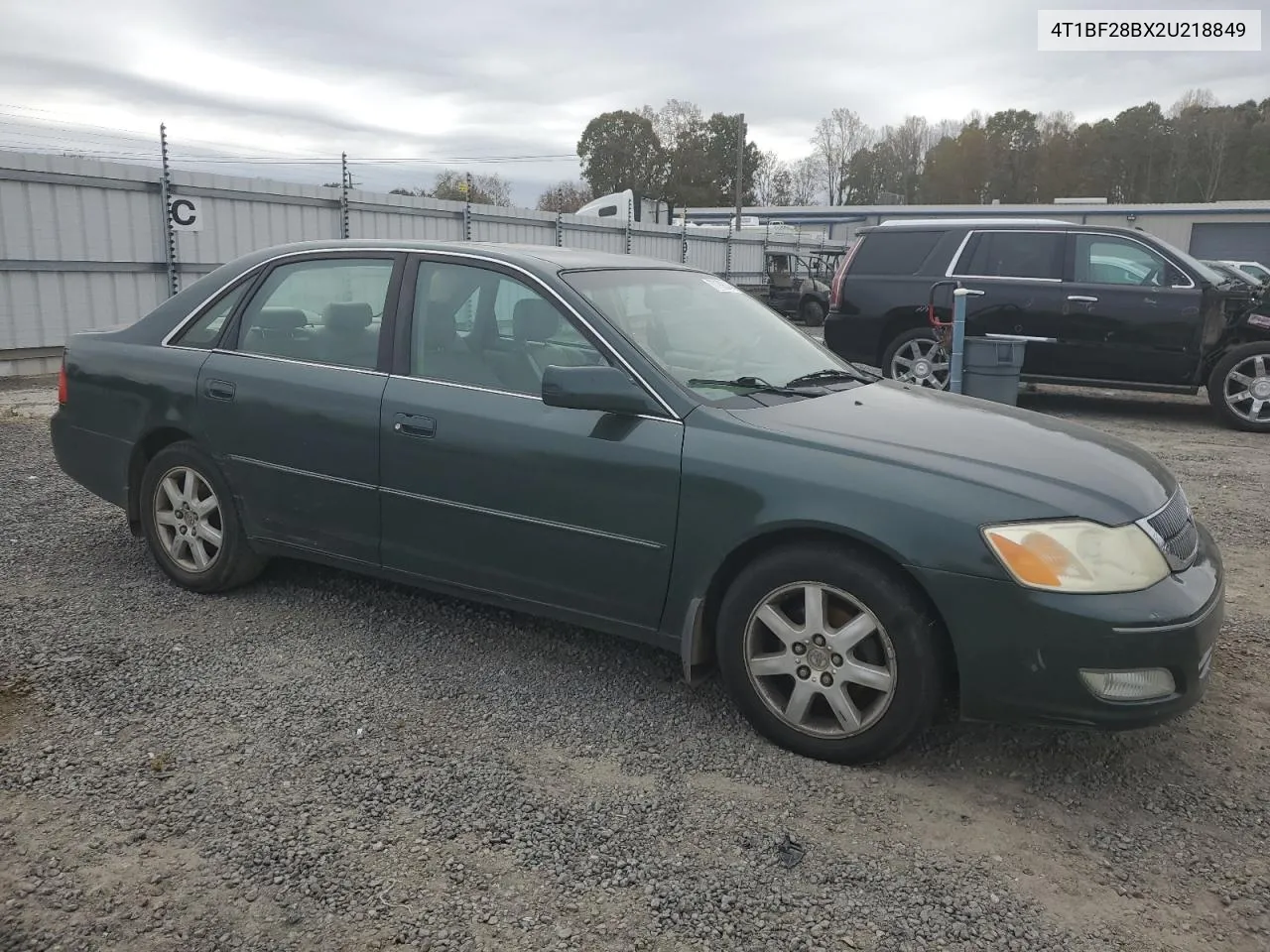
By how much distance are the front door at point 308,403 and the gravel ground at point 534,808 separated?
48 cm

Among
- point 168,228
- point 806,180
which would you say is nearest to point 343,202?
point 168,228

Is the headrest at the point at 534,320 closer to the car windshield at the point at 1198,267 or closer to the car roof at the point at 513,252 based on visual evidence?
the car roof at the point at 513,252

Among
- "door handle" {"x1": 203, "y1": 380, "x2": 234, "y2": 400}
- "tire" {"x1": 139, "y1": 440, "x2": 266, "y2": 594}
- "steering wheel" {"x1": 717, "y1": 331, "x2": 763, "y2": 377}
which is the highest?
"steering wheel" {"x1": 717, "y1": 331, "x2": 763, "y2": 377}

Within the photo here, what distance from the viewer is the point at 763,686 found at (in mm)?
3111

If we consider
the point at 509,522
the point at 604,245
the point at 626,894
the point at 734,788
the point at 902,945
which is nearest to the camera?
the point at 902,945

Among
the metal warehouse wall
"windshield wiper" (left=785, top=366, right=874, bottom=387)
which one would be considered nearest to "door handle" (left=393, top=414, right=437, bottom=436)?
"windshield wiper" (left=785, top=366, right=874, bottom=387)

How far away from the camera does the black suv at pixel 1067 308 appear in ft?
29.9

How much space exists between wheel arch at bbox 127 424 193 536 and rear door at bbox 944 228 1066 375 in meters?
7.77

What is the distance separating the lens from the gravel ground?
7.67ft

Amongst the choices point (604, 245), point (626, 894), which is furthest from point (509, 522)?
point (604, 245)

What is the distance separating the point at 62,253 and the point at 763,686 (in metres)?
10.7

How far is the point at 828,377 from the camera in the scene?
12.9ft

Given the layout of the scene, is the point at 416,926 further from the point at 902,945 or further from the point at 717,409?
the point at 717,409

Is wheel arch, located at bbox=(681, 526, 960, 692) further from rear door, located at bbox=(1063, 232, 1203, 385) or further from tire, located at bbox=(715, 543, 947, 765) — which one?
rear door, located at bbox=(1063, 232, 1203, 385)
